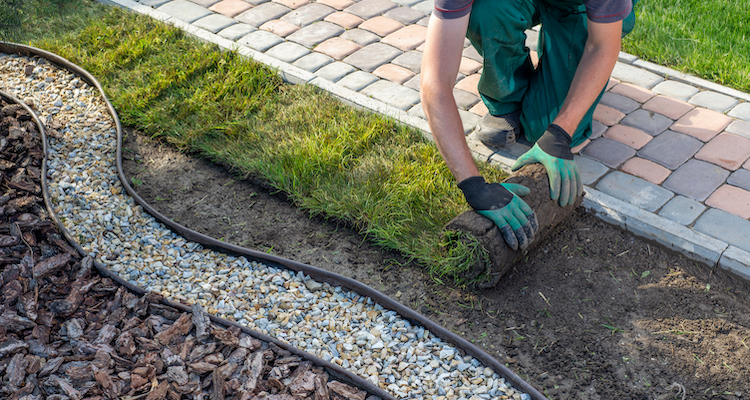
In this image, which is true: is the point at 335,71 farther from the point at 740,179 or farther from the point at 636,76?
the point at 740,179

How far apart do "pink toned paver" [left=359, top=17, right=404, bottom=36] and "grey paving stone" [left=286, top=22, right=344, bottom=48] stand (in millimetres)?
238

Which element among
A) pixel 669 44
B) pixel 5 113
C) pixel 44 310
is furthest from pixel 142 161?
pixel 669 44

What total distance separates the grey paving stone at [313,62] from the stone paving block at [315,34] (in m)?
0.18

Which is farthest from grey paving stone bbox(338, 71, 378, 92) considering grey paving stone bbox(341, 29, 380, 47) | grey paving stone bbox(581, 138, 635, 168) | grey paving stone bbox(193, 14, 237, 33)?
grey paving stone bbox(581, 138, 635, 168)

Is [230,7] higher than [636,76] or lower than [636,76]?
lower

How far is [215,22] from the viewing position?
5.22 m

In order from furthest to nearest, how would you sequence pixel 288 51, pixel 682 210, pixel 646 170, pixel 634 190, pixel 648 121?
1. pixel 288 51
2. pixel 648 121
3. pixel 646 170
4. pixel 634 190
5. pixel 682 210

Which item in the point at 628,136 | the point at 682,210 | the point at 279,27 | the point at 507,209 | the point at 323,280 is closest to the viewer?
the point at 507,209

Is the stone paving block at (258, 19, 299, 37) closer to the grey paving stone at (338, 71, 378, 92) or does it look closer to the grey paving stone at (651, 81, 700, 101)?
the grey paving stone at (338, 71, 378, 92)

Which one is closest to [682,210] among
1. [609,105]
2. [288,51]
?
[609,105]

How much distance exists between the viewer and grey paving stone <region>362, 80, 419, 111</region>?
4245 mm

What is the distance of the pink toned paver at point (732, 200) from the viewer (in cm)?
331

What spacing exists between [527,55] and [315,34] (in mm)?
2008

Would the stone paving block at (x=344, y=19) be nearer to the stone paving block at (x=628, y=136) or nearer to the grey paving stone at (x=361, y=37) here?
the grey paving stone at (x=361, y=37)
